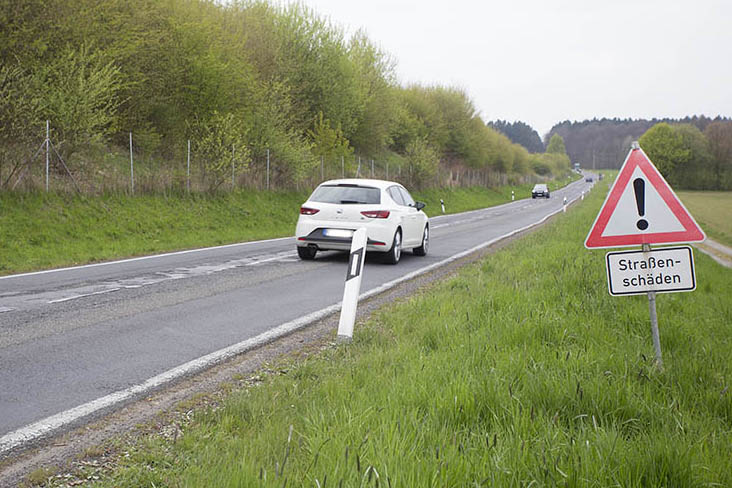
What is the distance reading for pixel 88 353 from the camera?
511 centimetres

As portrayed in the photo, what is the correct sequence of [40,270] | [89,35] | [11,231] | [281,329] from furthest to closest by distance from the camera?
[89,35], [11,231], [40,270], [281,329]

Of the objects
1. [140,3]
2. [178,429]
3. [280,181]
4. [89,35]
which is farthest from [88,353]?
[280,181]

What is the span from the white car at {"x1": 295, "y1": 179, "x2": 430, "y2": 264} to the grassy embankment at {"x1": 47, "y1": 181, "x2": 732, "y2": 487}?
5670 mm

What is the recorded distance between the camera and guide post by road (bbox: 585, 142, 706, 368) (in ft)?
13.5

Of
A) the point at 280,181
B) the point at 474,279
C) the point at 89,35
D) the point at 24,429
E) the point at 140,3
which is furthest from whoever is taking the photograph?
the point at 280,181

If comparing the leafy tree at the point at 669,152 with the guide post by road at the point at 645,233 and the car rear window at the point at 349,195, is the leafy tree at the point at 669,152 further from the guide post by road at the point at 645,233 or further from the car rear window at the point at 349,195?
the guide post by road at the point at 645,233

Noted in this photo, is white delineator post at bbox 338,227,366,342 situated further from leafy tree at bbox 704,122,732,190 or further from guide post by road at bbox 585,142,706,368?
leafy tree at bbox 704,122,732,190

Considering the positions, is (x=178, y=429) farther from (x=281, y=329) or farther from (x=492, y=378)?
(x=281, y=329)

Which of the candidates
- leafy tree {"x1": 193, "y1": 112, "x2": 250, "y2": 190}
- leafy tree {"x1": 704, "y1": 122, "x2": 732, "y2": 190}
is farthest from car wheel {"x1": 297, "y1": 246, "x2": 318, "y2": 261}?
leafy tree {"x1": 704, "y1": 122, "x2": 732, "y2": 190}

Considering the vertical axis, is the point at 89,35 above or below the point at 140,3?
below

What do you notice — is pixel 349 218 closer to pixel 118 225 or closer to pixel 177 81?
pixel 118 225

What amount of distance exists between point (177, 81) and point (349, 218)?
1368cm

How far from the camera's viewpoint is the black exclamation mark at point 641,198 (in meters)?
4.30

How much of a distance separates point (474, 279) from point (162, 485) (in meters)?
6.93
